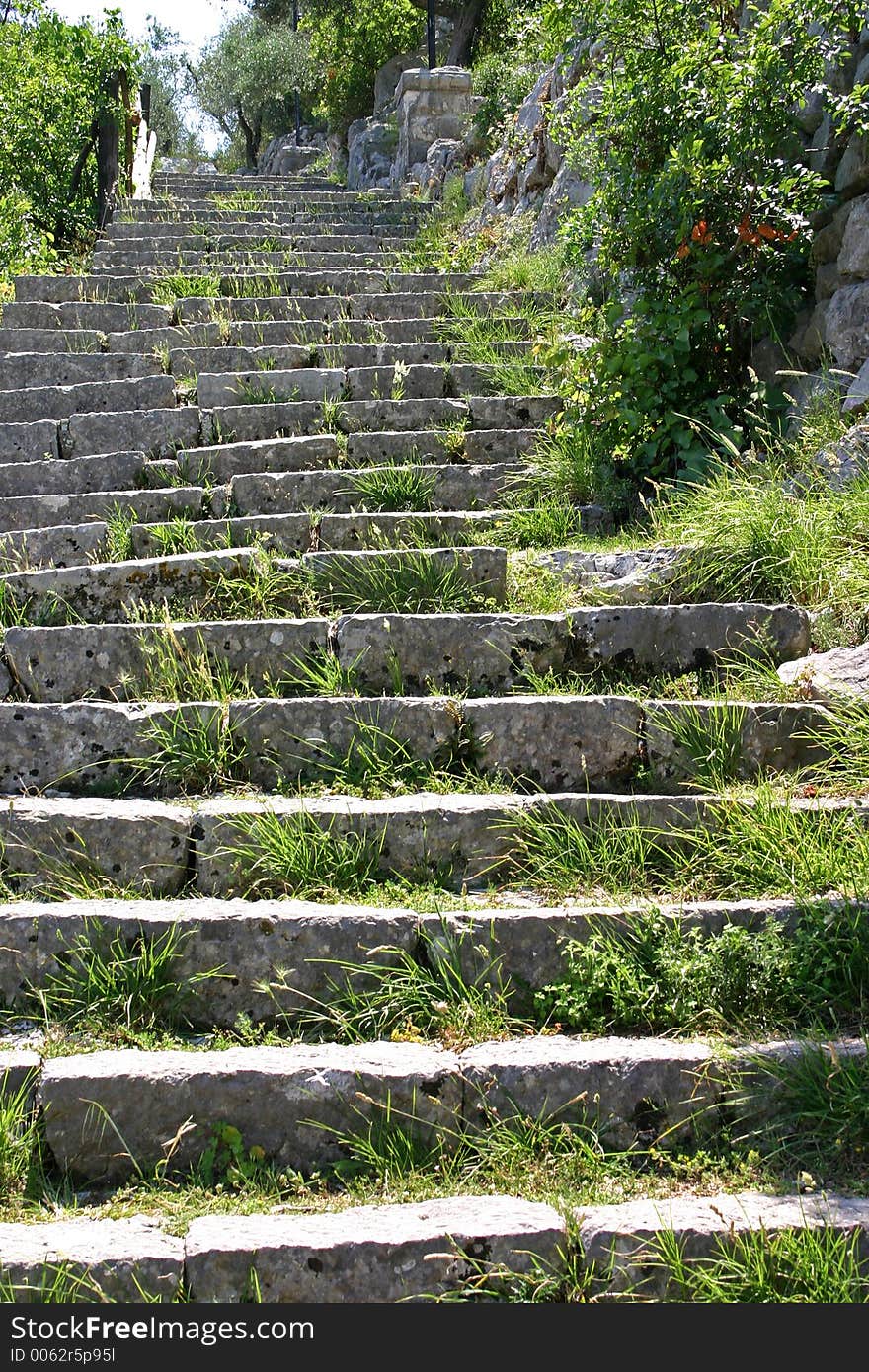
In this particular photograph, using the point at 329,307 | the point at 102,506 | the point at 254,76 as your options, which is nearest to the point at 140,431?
the point at 102,506

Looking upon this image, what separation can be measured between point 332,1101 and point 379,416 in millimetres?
4598

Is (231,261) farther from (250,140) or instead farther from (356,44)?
(250,140)

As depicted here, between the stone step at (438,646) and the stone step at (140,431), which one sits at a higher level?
the stone step at (140,431)

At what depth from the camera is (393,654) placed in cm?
428

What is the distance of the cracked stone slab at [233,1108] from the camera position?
9.59 feet

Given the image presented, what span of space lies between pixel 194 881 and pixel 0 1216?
3.81 ft

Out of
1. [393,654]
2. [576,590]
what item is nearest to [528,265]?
[576,590]

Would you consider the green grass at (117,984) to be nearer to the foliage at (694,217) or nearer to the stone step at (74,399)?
the foliage at (694,217)

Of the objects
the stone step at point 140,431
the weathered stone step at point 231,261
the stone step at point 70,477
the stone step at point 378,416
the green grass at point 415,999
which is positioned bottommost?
the green grass at point 415,999

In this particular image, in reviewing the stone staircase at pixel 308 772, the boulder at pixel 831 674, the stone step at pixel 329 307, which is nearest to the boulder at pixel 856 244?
the stone staircase at pixel 308 772

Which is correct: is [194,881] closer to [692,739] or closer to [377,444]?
[692,739]

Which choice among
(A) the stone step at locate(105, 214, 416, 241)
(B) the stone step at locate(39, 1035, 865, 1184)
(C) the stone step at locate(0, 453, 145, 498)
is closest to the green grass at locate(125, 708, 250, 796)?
(B) the stone step at locate(39, 1035, 865, 1184)

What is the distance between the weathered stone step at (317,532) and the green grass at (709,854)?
6.53ft

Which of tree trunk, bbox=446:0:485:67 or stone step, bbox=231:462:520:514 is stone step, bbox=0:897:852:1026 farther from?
tree trunk, bbox=446:0:485:67
